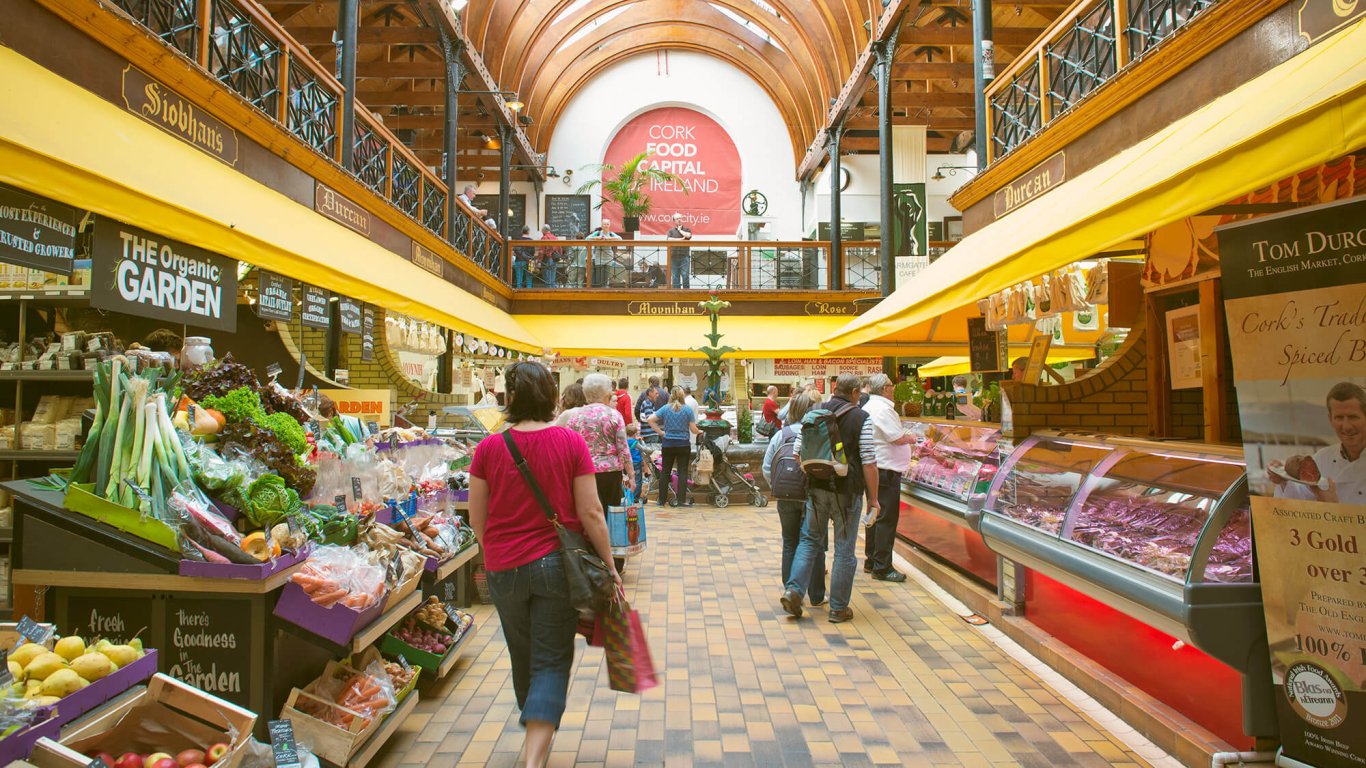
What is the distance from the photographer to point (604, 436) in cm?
539

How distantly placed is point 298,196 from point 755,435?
24.3ft

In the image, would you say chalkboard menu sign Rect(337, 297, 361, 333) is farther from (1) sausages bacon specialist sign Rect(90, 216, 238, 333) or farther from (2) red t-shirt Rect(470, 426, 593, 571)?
(2) red t-shirt Rect(470, 426, 593, 571)

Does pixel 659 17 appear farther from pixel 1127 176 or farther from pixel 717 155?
pixel 1127 176

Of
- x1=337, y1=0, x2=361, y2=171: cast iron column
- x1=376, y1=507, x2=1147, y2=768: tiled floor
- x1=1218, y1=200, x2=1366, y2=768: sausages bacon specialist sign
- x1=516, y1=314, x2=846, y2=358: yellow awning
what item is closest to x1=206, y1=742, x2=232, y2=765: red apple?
x1=376, y1=507, x2=1147, y2=768: tiled floor

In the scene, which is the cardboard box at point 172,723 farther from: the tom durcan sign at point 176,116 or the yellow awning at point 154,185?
the tom durcan sign at point 176,116

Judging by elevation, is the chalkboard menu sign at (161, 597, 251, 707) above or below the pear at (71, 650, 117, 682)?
below

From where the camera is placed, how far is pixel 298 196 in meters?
7.09

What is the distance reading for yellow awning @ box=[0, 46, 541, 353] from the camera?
3145mm

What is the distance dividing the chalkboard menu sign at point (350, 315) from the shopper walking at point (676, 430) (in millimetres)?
3561

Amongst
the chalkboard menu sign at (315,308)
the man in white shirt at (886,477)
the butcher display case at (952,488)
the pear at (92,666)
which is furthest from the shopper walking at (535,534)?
the chalkboard menu sign at (315,308)

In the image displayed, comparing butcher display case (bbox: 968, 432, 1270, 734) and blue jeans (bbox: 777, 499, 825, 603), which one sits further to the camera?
blue jeans (bbox: 777, 499, 825, 603)

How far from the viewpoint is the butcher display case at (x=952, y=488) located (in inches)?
210

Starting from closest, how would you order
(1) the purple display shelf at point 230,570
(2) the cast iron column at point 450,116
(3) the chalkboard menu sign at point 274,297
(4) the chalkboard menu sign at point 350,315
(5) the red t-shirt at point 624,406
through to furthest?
(1) the purple display shelf at point 230,570
(3) the chalkboard menu sign at point 274,297
(4) the chalkboard menu sign at point 350,315
(5) the red t-shirt at point 624,406
(2) the cast iron column at point 450,116

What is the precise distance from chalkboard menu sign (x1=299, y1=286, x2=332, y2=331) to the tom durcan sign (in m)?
1.24
